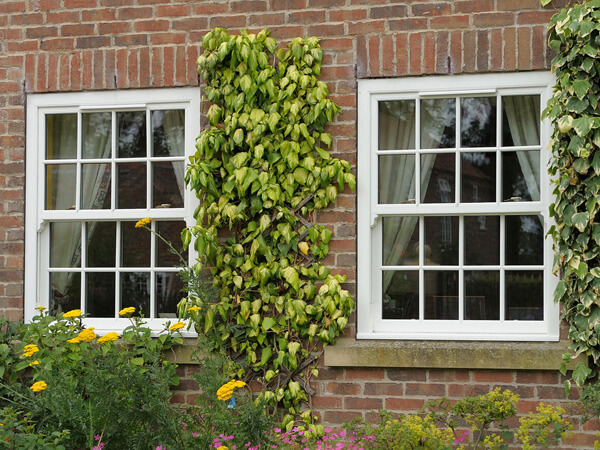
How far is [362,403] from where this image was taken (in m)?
5.25

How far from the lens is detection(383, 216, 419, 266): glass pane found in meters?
5.37

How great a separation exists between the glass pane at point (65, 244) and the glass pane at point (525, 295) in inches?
120

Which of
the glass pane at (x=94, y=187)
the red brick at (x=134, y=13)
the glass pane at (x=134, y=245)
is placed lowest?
the glass pane at (x=134, y=245)

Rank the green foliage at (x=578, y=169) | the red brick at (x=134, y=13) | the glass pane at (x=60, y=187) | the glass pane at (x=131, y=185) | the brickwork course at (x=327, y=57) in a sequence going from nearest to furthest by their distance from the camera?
the green foliage at (x=578, y=169) → the brickwork course at (x=327, y=57) → the red brick at (x=134, y=13) → the glass pane at (x=131, y=185) → the glass pane at (x=60, y=187)

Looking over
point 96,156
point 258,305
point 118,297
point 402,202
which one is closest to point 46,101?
point 96,156

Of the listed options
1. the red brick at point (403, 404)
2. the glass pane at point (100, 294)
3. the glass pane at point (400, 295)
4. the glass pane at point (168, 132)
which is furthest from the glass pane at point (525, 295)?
the glass pane at point (100, 294)

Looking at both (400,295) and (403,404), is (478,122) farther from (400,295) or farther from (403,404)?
(403,404)

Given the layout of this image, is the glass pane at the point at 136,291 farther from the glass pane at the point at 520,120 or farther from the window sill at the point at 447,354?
the glass pane at the point at 520,120

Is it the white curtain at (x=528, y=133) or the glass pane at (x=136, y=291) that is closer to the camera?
the white curtain at (x=528, y=133)

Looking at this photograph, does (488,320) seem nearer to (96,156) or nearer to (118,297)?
(118,297)

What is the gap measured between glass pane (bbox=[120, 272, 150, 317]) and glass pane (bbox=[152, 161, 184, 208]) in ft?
1.72

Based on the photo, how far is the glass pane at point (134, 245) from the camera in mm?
5719

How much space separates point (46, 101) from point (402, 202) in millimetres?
2629

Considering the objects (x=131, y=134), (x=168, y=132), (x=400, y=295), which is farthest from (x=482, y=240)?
(x=131, y=134)
